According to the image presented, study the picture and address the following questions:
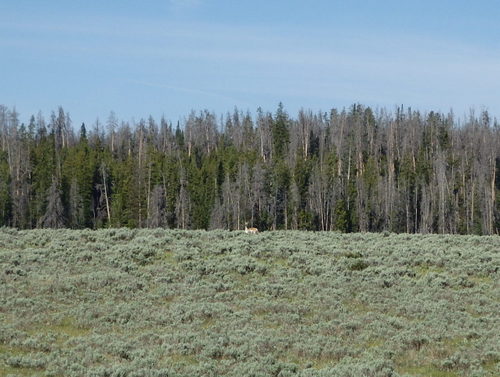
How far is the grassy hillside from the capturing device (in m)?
16.7

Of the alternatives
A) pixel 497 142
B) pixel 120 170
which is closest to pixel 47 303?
pixel 120 170

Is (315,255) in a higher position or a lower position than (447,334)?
higher

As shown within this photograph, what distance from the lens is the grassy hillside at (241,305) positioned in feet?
54.7

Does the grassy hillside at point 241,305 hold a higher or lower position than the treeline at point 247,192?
lower

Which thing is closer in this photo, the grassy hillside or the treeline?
the grassy hillside

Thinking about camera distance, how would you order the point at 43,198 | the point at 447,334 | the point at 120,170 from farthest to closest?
the point at 120,170
the point at 43,198
the point at 447,334

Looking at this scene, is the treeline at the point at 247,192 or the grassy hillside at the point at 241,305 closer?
the grassy hillside at the point at 241,305

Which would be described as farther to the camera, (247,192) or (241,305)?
(247,192)

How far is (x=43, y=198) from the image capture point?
84000mm

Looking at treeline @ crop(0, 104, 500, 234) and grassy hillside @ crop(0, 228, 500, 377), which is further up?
treeline @ crop(0, 104, 500, 234)

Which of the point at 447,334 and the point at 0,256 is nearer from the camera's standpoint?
the point at 447,334

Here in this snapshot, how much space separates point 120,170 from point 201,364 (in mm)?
76404

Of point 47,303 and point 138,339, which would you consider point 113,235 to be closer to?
point 47,303

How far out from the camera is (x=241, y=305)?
21.1m
